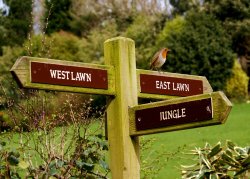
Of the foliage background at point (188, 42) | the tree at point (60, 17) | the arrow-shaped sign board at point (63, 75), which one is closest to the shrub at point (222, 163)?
the arrow-shaped sign board at point (63, 75)

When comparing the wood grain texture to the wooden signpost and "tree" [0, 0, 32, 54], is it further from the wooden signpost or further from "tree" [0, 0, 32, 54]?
"tree" [0, 0, 32, 54]

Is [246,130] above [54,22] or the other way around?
the other way around

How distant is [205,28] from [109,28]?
25.6 ft

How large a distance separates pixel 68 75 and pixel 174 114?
62 cm

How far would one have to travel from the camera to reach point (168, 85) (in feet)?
12.8

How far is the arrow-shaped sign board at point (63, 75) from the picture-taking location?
3.27 m

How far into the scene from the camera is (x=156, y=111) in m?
3.50

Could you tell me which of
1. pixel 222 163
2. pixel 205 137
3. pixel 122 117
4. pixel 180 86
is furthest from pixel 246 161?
pixel 205 137

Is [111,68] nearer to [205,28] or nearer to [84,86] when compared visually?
[84,86]

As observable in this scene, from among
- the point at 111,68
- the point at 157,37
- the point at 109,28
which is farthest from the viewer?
the point at 109,28

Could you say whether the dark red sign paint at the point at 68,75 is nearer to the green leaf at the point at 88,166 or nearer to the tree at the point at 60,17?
the green leaf at the point at 88,166

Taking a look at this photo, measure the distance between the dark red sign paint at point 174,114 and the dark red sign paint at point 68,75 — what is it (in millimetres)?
288

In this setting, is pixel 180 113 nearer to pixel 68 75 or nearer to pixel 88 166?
pixel 68 75

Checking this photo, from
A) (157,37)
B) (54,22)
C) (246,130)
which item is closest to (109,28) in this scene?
(157,37)
